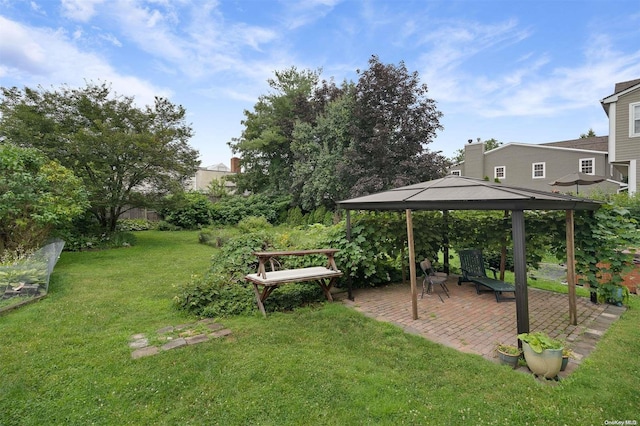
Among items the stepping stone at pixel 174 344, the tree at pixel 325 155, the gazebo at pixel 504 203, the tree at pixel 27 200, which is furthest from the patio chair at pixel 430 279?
the tree at pixel 325 155

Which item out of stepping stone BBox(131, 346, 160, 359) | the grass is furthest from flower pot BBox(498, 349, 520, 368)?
stepping stone BBox(131, 346, 160, 359)

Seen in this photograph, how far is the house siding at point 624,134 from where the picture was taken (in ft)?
37.8

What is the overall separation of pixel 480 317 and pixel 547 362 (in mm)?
1665

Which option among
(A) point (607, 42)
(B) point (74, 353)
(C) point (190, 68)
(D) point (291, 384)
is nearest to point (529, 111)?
(A) point (607, 42)

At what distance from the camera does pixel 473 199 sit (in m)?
3.31

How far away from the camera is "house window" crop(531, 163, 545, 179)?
19750mm

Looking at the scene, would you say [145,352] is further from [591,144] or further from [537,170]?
[591,144]

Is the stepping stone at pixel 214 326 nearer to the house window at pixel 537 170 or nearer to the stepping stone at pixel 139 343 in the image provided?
the stepping stone at pixel 139 343

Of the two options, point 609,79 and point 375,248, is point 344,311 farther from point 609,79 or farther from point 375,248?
point 609,79

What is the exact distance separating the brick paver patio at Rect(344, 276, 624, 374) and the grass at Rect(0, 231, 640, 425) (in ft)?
0.64

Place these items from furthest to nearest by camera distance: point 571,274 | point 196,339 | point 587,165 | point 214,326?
point 587,165 < point 571,274 < point 214,326 < point 196,339

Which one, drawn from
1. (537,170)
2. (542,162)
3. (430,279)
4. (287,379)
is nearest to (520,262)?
(430,279)

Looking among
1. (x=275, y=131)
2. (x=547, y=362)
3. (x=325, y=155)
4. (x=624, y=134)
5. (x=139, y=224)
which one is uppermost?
(x=275, y=131)

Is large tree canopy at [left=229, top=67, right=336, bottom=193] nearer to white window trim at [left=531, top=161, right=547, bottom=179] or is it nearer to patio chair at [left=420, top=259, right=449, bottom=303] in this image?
white window trim at [left=531, top=161, right=547, bottom=179]
